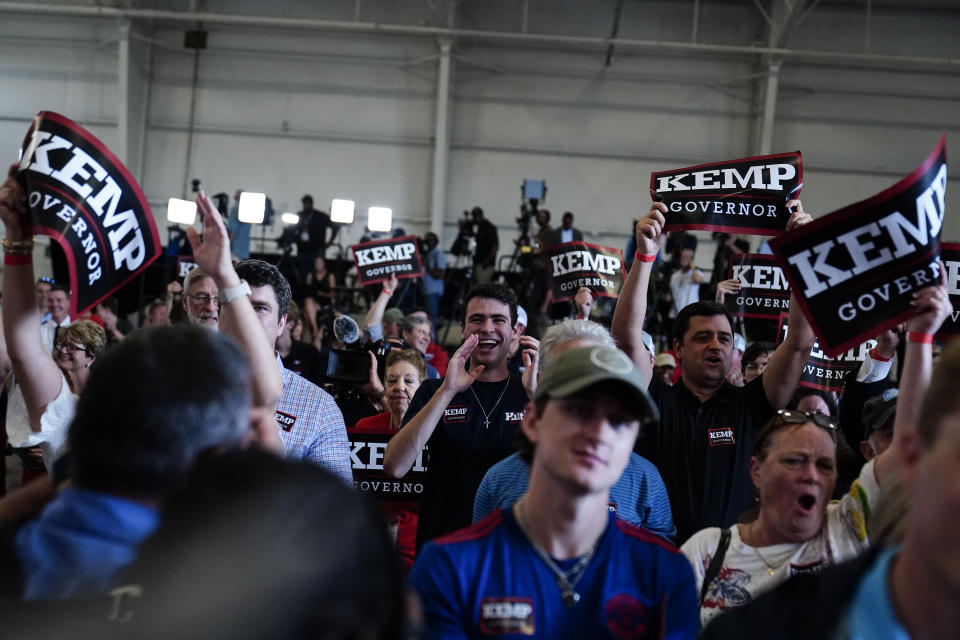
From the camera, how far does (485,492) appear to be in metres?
2.76

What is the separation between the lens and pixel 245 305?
217 centimetres

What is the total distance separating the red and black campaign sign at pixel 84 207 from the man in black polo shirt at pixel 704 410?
5.38 ft

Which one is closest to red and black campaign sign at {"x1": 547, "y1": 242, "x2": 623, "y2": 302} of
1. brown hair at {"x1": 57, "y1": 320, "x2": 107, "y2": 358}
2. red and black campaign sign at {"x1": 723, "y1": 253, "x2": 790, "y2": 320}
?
red and black campaign sign at {"x1": 723, "y1": 253, "x2": 790, "y2": 320}

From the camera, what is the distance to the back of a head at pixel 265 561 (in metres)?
0.93

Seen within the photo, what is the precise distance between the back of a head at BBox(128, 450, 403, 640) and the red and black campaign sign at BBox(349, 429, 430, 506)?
2.96 meters

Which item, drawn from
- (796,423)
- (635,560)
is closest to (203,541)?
(635,560)

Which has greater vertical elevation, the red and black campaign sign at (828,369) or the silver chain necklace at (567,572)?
the red and black campaign sign at (828,369)

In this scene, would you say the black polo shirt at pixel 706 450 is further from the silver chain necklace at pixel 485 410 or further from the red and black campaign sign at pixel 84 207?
the red and black campaign sign at pixel 84 207

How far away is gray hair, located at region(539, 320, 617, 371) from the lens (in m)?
2.94

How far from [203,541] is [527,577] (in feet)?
3.11

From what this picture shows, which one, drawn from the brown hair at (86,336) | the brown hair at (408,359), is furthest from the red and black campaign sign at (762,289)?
the brown hair at (86,336)

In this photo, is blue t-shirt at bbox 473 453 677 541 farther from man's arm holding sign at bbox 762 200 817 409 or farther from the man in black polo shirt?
man's arm holding sign at bbox 762 200 817 409

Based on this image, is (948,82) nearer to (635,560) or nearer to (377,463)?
(377,463)

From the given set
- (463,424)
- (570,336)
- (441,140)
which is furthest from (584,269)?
(441,140)
